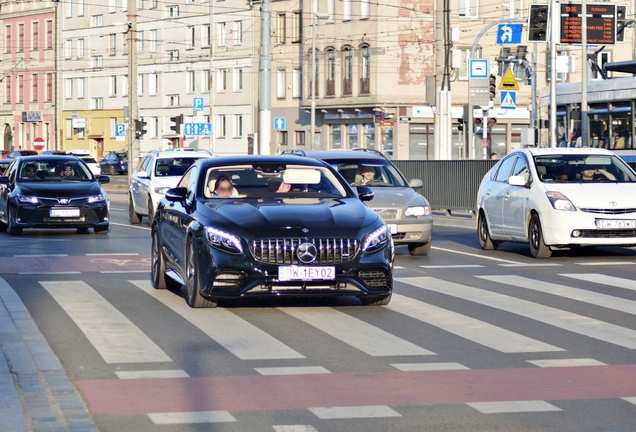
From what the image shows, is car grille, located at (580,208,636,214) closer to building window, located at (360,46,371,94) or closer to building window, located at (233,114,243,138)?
building window, located at (360,46,371,94)

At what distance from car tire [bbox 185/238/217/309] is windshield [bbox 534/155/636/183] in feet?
28.1

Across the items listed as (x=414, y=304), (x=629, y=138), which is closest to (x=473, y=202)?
(x=629, y=138)

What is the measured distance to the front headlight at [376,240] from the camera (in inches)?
503

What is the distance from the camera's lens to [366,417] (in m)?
7.91

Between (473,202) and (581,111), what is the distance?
513cm

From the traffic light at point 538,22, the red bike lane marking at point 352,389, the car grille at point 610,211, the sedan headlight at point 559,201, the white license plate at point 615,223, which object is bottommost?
the red bike lane marking at point 352,389

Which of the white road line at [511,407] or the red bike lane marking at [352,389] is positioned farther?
the red bike lane marking at [352,389]

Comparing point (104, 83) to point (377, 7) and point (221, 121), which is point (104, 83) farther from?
point (377, 7)

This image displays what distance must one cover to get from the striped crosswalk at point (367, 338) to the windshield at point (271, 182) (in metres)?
1.20

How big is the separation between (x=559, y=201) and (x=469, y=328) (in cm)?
837

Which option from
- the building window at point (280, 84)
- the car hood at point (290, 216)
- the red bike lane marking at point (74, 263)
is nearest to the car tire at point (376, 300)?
the car hood at point (290, 216)

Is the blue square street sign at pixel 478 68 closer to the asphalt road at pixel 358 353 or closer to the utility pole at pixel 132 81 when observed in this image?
the utility pole at pixel 132 81

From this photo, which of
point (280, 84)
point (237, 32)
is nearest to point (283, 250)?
point (280, 84)

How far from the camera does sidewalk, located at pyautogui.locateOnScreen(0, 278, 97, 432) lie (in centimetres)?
754
